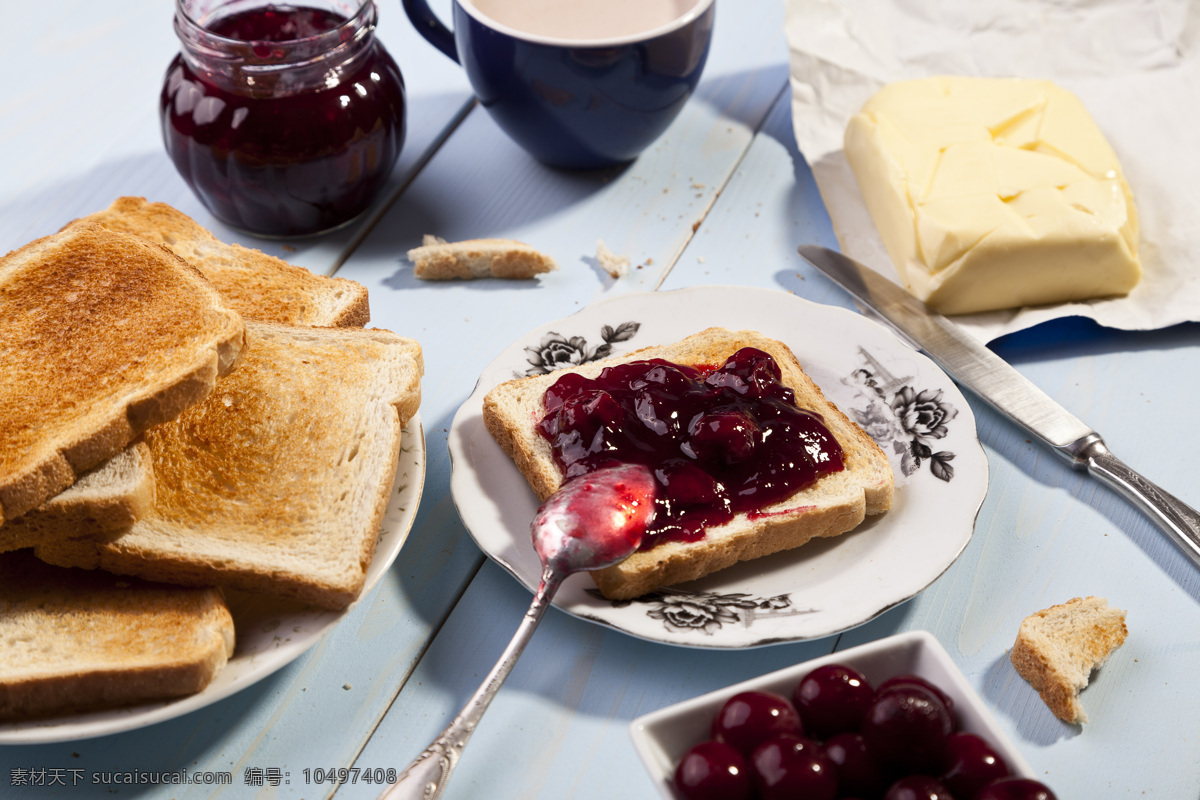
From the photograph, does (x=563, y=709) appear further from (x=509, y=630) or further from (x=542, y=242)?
(x=542, y=242)

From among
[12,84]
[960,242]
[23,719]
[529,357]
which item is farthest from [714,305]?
[12,84]

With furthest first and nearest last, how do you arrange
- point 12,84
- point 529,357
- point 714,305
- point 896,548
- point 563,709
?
point 12,84 → point 714,305 → point 529,357 → point 896,548 → point 563,709

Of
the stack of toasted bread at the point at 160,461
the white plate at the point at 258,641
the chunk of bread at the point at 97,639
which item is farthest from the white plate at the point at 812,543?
the chunk of bread at the point at 97,639

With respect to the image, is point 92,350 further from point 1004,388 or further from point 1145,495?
point 1145,495

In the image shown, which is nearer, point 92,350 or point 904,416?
point 92,350

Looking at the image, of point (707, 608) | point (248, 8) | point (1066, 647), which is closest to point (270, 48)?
point (248, 8)
